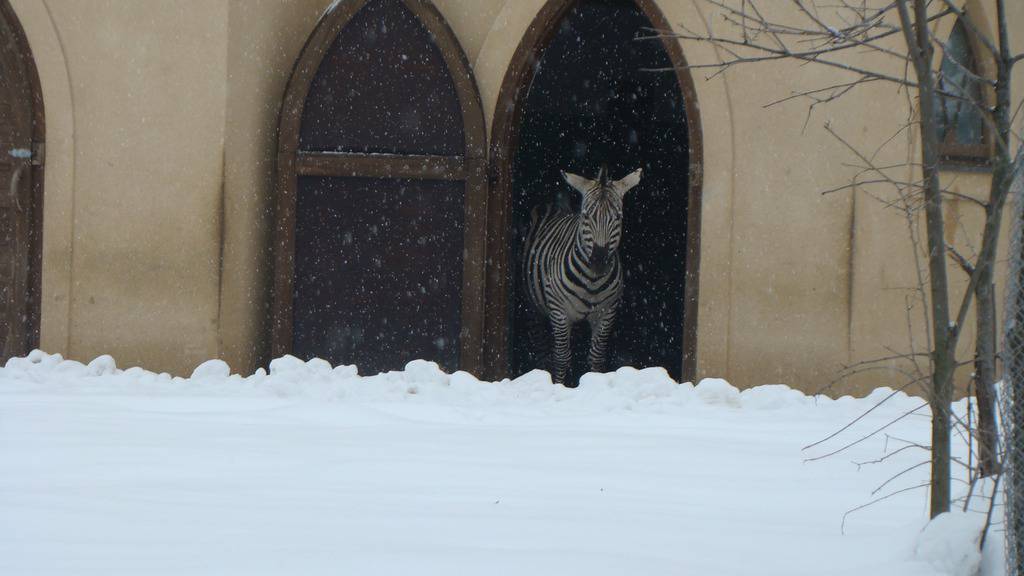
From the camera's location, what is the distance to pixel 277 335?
7.07 meters

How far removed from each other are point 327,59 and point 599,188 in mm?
2413

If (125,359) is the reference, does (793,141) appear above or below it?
above

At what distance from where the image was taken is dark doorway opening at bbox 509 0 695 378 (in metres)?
10.4

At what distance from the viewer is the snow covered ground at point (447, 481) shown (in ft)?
9.52

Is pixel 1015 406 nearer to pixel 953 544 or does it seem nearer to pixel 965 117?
pixel 953 544

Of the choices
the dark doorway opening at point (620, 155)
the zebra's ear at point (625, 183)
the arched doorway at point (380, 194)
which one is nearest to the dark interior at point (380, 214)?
the arched doorway at point (380, 194)

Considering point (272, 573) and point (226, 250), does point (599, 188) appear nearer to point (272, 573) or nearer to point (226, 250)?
point (226, 250)

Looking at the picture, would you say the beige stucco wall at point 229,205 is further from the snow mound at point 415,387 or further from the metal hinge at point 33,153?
the snow mound at point 415,387

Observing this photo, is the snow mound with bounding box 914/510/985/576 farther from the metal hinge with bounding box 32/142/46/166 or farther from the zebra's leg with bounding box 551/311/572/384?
the zebra's leg with bounding box 551/311/572/384

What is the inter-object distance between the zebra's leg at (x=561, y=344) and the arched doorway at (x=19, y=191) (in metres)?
3.95

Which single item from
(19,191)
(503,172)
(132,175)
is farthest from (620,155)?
(19,191)

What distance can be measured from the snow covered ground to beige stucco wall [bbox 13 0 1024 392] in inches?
29.9

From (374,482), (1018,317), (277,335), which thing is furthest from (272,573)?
(277,335)

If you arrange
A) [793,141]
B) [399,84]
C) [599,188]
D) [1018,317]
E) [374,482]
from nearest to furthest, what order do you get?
1. [1018,317]
2. [374,482]
3. [793,141]
4. [399,84]
5. [599,188]
